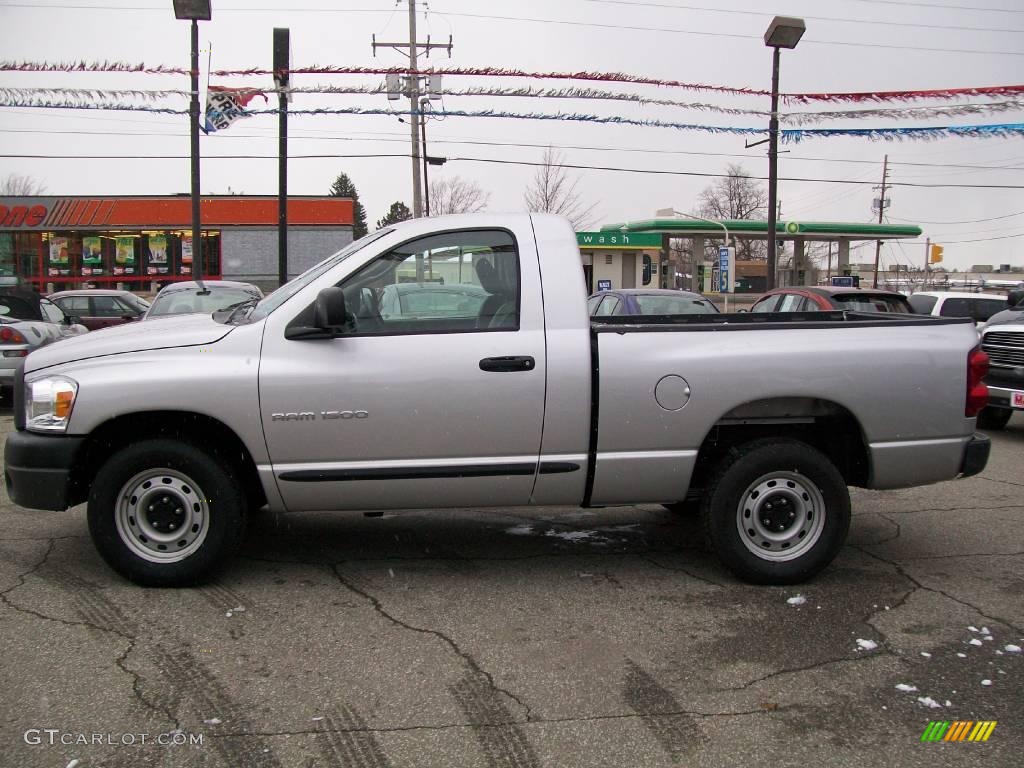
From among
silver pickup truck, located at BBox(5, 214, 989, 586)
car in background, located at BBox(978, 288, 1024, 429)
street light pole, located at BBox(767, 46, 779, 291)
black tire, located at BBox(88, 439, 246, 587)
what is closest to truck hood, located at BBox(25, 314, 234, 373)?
silver pickup truck, located at BBox(5, 214, 989, 586)

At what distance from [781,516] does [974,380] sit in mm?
1237

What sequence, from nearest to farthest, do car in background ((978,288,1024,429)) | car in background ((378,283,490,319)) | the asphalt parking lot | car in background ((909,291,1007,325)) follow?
1. the asphalt parking lot
2. car in background ((378,283,490,319))
3. car in background ((978,288,1024,429))
4. car in background ((909,291,1007,325))

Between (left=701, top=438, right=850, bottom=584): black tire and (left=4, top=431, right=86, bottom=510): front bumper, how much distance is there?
10.6ft

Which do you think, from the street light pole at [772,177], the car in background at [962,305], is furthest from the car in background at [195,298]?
the street light pole at [772,177]

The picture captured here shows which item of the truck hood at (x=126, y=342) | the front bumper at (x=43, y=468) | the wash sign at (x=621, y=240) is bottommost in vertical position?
the front bumper at (x=43, y=468)

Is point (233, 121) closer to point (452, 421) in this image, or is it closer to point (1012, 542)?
point (452, 421)

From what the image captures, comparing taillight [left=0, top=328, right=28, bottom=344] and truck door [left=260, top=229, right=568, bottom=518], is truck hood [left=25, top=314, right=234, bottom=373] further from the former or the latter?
taillight [left=0, top=328, right=28, bottom=344]

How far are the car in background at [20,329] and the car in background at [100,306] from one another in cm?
680

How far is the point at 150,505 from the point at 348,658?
1.42m

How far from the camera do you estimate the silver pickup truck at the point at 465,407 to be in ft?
13.8

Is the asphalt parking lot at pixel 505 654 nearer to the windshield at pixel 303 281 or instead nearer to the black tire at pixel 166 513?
the black tire at pixel 166 513

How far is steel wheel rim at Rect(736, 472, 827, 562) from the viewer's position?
14.7 feet

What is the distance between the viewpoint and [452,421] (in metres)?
4.24

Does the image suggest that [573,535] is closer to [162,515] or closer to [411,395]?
[411,395]
